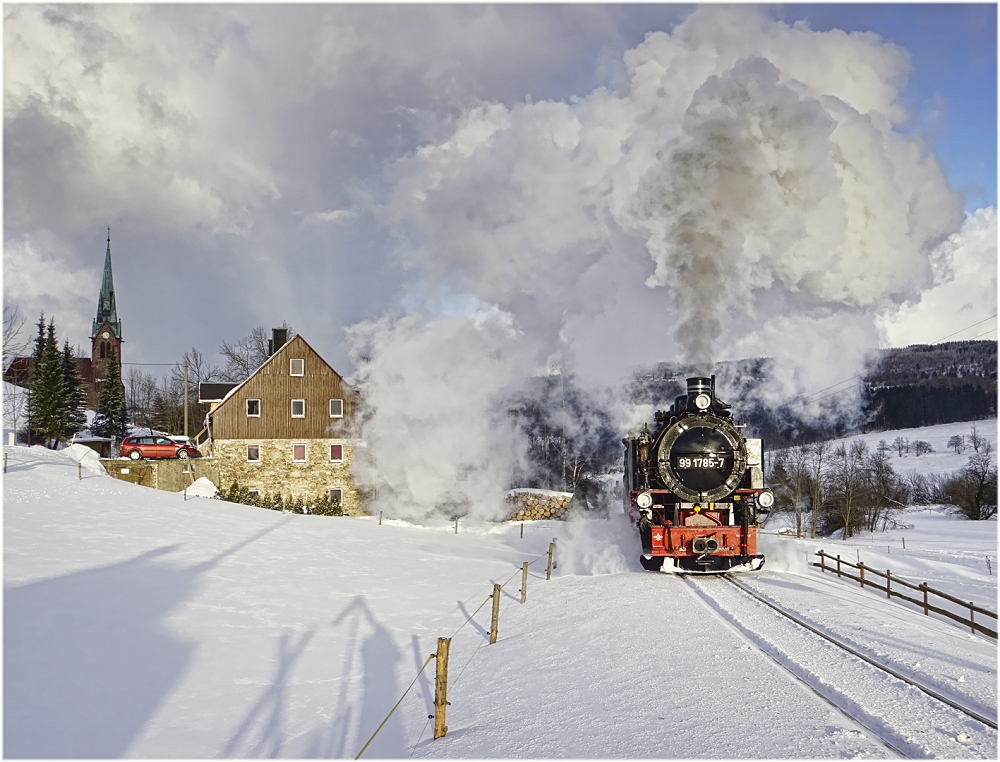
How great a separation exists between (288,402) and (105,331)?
58.8 meters

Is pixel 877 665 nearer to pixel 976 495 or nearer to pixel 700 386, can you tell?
pixel 700 386

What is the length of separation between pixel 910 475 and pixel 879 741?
2862 inches

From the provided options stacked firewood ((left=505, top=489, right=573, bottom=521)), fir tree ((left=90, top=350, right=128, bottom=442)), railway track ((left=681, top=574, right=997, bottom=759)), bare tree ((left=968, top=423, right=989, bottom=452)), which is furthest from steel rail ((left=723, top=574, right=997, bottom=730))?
bare tree ((left=968, top=423, right=989, bottom=452))

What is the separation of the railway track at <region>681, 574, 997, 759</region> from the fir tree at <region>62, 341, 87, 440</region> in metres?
44.9

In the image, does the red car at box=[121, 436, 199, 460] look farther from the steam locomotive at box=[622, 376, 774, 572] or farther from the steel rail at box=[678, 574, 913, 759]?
the steel rail at box=[678, 574, 913, 759]

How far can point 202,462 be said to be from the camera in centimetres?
2891

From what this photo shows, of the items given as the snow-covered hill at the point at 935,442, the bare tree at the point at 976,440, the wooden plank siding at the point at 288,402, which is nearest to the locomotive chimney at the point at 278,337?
the wooden plank siding at the point at 288,402

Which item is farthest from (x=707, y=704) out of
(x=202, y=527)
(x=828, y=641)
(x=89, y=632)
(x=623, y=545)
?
(x=202, y=527)

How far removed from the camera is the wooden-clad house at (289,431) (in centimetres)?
2991

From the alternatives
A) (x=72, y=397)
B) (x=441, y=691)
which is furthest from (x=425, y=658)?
(x=72, y=397)

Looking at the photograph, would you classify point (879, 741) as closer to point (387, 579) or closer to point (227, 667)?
point (227, 667)

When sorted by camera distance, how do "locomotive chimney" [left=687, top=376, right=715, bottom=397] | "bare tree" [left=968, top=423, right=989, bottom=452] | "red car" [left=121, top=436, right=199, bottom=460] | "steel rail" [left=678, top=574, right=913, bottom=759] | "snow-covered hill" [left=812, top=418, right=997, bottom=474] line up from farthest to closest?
"bare tree" [left=968, top=423, right=989, bottom=452] < "snow-covered hill" [left=812, top=418, right=997, bottom=474] < "red car" [left=121, top=436, right=199, bottom=460] < "locomotive chimney" [left=687, top=376, right=715, bottom=397] < "steel rail" [left=678, top=574, right=913, bottom=759]

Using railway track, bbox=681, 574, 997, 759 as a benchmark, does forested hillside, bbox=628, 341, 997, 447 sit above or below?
above

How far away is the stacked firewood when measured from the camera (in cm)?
2873
